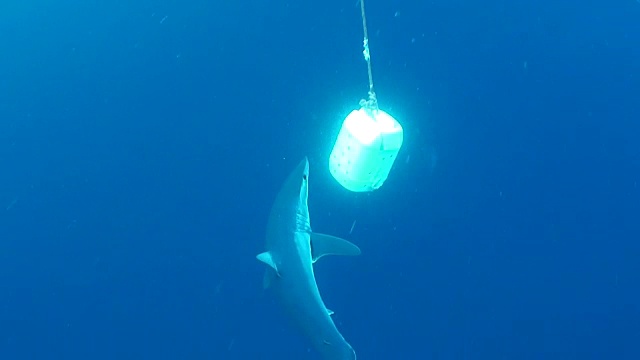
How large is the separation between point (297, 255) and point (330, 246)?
242 millimetres

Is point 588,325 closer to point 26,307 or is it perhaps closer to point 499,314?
point 499,314

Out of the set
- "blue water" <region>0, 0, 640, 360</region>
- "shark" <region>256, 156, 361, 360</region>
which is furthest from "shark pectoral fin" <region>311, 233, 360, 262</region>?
"blue water" <region>0, 0, 640, 360</region>

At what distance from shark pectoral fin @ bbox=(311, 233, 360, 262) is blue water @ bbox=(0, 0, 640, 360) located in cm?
155

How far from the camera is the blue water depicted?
5941 mm

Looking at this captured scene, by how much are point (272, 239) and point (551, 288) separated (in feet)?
12.3

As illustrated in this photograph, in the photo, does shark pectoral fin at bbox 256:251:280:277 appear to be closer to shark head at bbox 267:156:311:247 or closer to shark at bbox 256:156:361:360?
shark at bbox 256:156:361:360

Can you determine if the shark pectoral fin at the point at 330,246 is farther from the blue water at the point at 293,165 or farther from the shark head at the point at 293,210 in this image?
the blue water at the point at 293,165

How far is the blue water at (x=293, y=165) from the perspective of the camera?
594 centimetres

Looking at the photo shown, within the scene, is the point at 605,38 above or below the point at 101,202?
above

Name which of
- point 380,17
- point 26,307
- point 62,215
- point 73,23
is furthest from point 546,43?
point 26,307

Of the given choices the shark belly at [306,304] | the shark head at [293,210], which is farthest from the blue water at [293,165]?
the shark belly at [306,304]

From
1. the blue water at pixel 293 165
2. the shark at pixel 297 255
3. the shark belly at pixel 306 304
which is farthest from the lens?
the blue water at pixel 293 165

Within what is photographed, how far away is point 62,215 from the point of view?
6277mm

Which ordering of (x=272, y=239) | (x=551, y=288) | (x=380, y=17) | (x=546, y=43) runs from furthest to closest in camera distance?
(x=551, y=288) → (x=546, y=43) → (x=380, y=17) → (x=272, y=239)
